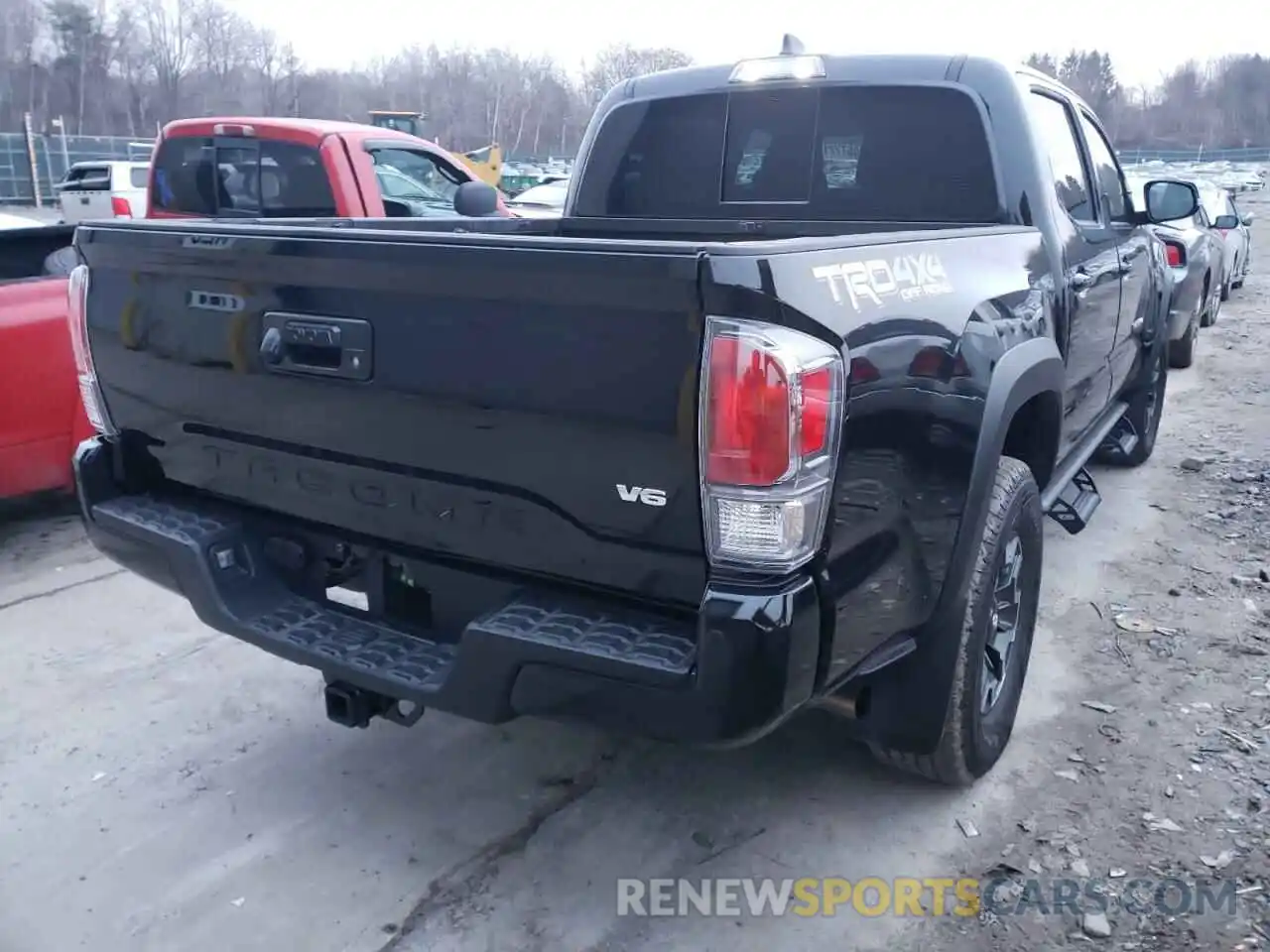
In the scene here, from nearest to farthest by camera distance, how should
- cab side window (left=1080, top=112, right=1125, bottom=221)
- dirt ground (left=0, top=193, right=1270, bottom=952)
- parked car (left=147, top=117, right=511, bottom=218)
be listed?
1. dirt ground (left=0, top=193, right=1270, bottom=952)
2. cab side window (left=1080, top=112, right=1125, bottom=221)
3. parked car (left=147, top=117, right=511, bottom=218)

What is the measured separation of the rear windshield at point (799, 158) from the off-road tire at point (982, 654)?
1.00m

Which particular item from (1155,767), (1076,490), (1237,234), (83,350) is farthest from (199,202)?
(1237,234)

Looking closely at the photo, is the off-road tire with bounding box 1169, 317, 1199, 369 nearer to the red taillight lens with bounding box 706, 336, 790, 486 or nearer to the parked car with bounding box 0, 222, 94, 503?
the parked car with bounding box 0, 222, 94, 503

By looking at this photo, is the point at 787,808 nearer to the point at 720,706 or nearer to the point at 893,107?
the point at 720,706

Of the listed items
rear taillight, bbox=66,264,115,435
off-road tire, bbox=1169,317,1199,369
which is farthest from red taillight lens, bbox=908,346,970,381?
off-road tire, bbox=1169,317,1199,369

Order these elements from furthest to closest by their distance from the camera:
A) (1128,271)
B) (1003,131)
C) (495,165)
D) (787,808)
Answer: (495,165) → (1128,271) → (1003,131) → (787,808)

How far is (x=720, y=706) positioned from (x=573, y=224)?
2.64 metres

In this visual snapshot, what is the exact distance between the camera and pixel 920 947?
2553mm

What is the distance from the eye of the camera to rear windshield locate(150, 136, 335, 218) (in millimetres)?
7066

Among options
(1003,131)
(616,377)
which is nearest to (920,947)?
(616,377)

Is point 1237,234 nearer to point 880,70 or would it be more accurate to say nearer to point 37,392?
point 880,70

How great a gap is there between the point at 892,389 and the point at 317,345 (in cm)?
127

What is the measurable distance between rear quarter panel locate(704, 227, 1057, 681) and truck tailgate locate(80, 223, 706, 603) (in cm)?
20

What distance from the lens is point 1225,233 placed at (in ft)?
44.0
